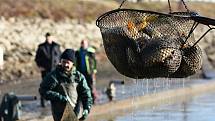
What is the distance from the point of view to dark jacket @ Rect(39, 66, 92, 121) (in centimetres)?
1216

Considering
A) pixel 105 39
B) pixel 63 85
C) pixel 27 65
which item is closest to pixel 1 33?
pixel 27 65

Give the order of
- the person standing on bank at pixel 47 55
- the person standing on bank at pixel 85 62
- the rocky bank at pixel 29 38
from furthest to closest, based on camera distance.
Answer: the rocky bank at pixel 29 38 < the person standing on bank at pixel 47 55 < the person standing on bank at pixel 85 62

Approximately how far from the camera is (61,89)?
482 inches

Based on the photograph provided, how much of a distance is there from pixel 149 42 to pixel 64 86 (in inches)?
187

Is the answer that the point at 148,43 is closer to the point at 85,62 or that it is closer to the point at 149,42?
the point at 149,42

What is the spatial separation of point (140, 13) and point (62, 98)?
15.8ft

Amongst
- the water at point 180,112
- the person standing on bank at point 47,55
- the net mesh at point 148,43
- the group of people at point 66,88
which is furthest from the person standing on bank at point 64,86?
the person standing on bank at point 47,55

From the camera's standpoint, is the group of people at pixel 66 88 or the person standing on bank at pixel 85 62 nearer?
the group of people at pixel 66 88

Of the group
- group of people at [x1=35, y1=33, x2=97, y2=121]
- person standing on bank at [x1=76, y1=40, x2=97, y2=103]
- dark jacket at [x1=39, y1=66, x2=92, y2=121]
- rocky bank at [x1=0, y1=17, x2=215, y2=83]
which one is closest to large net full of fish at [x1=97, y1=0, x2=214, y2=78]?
group of people at [x1=35, y1=33, x2=97, y2=121]

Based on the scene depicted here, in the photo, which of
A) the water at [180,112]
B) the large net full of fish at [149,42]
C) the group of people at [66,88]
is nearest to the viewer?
the large net full of fish at [149,42]

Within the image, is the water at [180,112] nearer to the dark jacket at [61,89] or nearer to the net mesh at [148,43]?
the dark jacket at [61,89]

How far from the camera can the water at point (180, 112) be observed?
16.9 metres

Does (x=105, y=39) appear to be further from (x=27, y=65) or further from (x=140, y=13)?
(x=27, y=65)

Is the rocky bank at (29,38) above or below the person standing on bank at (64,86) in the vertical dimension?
above
